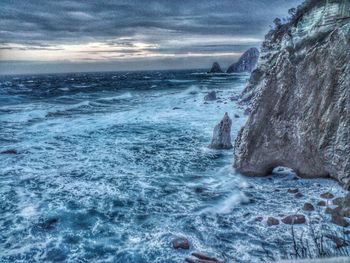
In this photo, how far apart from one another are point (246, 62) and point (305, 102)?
12425 cm

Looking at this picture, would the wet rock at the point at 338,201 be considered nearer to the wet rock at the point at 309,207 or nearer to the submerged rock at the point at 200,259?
the wet rock at the point at 309,207

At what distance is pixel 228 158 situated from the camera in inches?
530

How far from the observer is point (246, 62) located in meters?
128

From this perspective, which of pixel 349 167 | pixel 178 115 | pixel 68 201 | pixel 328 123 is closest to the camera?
pixel 349 167

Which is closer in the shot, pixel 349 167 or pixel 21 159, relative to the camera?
pixel 349 167

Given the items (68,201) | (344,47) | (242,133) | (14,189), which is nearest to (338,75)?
(344,47)

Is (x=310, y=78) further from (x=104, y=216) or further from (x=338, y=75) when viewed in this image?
(x=104, y=216)

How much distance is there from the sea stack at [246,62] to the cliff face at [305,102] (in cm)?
10925

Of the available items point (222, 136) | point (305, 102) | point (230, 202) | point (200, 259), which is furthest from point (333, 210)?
point (222, 136)

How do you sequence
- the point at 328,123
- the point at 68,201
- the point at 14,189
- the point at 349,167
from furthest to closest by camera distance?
the point at 14,189
the point at 68,201
the point at 328,123
the point at 349,167

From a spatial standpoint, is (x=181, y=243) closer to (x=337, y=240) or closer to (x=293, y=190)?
(x=337, y=240)

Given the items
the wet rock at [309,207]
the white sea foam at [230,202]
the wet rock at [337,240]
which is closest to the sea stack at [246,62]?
the white sea foam at [230,202]

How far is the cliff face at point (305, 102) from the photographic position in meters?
8.66

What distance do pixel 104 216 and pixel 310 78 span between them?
24.9 feet
